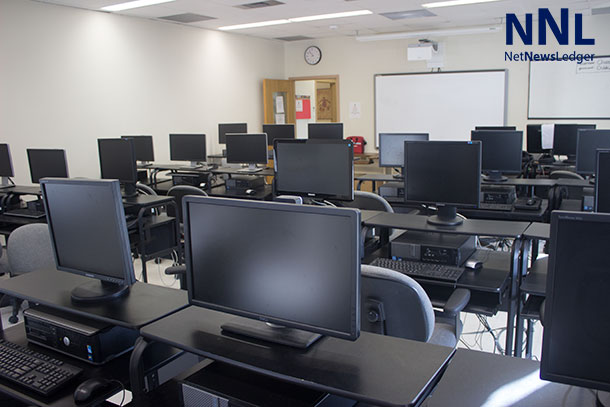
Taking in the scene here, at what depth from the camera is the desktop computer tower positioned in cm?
128

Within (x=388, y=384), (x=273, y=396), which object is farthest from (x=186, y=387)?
(x=388, y=384)

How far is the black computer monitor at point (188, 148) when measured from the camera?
6.63m

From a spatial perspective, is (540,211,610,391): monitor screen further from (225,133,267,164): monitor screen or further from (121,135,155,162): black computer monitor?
(121,135,155,162): black computer monitor

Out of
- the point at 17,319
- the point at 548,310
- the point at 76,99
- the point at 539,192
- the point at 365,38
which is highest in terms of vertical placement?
the point at 365,38

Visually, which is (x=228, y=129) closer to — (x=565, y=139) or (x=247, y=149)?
(x=247, y=149)

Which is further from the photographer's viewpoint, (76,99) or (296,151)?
(76,99)

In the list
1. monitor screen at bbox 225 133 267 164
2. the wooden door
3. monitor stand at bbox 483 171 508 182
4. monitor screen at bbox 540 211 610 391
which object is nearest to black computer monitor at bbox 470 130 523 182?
monitor stand at bbox 483 171 508 182

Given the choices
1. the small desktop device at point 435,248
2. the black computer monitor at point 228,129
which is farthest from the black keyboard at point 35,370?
the black computer monitor at point 228,129

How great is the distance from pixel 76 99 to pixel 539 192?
18.2 feet

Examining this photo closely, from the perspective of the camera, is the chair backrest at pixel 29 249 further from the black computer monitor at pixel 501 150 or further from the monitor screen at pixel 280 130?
the monitor screen at pixel 280 130

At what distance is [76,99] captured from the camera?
615 centimetres

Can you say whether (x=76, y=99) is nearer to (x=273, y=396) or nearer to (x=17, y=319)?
(x=17, y=319)

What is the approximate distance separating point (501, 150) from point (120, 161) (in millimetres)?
3433

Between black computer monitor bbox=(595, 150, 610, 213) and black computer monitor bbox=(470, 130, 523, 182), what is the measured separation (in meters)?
2.12
